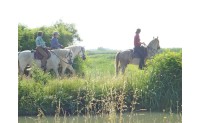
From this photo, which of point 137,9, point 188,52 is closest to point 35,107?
point 137,9

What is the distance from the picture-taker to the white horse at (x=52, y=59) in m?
8.09

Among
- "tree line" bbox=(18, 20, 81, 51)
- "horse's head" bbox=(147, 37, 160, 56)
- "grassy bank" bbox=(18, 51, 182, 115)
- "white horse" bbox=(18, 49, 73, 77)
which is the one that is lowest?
"grassy bank" bbox=(18, 51, 182, 115)

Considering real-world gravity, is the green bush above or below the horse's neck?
below

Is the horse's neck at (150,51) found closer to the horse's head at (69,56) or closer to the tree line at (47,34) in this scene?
the horse's head at (69,56)

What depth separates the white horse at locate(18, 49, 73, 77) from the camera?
8094 millimetres

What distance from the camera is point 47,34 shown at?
32.0ft

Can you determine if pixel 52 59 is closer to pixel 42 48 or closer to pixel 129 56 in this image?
pixel 42 48

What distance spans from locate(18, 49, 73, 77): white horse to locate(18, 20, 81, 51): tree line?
104 cm

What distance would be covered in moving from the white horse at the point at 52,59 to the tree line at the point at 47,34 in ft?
3.41

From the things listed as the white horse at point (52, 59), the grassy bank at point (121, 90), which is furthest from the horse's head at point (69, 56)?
the grassy bank at point (121, 90)

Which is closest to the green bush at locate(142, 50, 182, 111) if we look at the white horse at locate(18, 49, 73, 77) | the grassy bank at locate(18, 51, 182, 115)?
the grassy bank at locate(18, 51, 182, 115)

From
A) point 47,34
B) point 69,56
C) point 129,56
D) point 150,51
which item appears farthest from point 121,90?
point 47,34

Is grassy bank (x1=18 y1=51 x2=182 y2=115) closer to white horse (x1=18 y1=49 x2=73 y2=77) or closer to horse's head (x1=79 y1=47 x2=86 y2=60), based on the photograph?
white horse (x1=18 y1=49 x2=73 y2=77)
